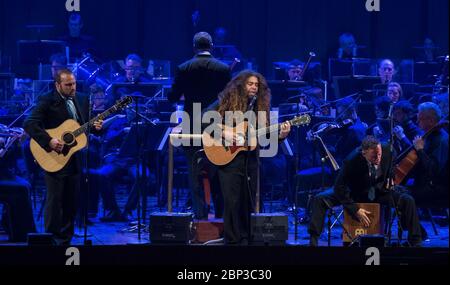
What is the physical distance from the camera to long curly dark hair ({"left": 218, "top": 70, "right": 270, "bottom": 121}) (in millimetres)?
8953

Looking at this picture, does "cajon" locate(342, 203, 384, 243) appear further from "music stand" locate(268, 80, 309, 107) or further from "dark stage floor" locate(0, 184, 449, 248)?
"music stand" locate(268, 80, 309, 107)

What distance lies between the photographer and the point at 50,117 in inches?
354

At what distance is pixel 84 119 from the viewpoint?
9.07 m

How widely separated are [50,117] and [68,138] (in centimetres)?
26

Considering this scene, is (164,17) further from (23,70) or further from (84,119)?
(84,119)

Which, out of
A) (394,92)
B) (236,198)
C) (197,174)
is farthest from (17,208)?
(394,92)

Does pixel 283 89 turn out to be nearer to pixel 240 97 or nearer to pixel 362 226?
pixel 240 97

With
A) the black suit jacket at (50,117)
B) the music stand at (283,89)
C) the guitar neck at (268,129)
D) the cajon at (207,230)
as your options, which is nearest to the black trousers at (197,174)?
the cajon at (207,230)

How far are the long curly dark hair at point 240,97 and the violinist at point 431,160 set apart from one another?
174 centimetres

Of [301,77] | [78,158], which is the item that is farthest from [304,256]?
[301,77]

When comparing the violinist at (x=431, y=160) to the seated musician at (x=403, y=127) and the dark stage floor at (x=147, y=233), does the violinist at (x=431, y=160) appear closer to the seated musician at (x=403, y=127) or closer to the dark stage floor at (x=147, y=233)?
the seated musician at (x=403, y=127)

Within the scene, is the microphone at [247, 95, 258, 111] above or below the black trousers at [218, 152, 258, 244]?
above

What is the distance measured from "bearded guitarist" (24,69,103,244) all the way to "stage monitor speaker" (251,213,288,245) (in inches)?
67.9

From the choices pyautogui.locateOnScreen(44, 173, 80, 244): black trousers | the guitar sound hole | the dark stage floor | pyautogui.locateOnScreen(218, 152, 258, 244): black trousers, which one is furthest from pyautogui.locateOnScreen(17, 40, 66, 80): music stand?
pyautogui.locateOnScreen(218, 152, 258, 244): black trousers
